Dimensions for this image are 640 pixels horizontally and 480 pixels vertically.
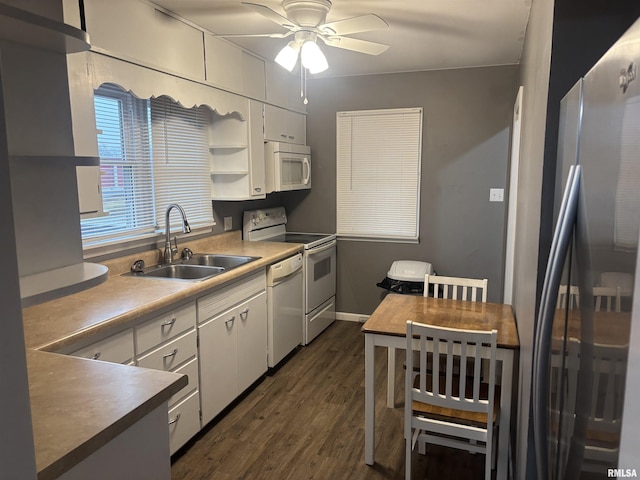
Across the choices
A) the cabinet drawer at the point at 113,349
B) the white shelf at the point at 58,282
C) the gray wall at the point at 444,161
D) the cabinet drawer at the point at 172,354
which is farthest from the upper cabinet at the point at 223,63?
the white shelf at the point at 58,282

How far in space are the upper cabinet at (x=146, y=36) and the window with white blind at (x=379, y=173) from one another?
73.4 inches

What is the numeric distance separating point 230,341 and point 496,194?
2679 millimetres

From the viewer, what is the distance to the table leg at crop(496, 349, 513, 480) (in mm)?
2078

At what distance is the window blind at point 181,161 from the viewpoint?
306 cm

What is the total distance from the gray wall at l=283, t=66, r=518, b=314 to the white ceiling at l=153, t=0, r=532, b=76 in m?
0.24

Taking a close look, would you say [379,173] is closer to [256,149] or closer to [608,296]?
[256,149]

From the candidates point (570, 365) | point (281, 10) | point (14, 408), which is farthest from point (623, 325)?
point (281, 10)

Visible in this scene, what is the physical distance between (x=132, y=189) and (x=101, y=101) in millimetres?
548

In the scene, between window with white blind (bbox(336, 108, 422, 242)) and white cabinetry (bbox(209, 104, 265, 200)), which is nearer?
white cabinetry (bbox(209, 104, 265, 200))

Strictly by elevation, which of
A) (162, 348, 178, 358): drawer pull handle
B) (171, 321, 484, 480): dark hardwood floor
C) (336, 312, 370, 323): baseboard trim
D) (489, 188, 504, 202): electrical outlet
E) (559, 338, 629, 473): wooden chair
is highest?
(489, 188, 504, 202): electrical outlet

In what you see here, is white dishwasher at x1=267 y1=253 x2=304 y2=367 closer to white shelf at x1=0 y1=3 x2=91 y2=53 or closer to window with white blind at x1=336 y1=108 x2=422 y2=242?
window with white blind at x1=336 y1=108 x2=422 y2=242

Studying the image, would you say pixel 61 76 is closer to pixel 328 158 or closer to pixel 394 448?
pixel 394 448

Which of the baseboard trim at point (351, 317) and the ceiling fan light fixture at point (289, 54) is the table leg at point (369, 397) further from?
the baseboard trim at point (351, 317)

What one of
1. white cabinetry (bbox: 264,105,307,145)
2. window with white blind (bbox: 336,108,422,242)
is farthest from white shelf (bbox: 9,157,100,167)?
window with white blind (bbox: 336,108,422,242)
